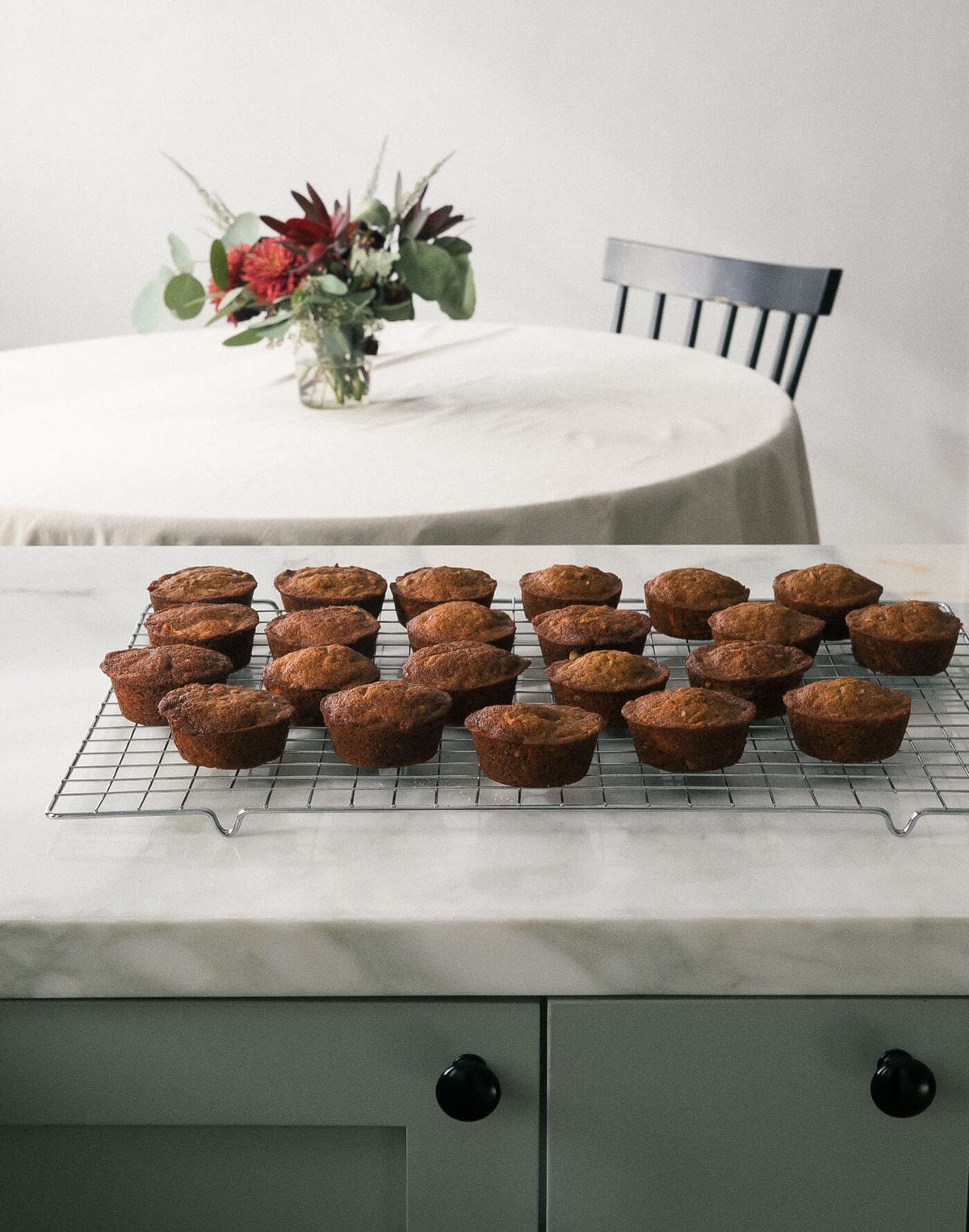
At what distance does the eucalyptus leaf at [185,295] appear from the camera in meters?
2.25

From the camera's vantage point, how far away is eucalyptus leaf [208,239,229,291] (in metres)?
2.18

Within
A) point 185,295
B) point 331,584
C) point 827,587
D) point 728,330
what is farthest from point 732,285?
point 331,584

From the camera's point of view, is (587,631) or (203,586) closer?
(587,631)

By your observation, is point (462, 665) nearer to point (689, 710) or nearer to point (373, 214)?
point (689, 710)

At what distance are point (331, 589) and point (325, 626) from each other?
11 centimetres

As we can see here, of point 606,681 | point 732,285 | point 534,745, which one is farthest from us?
point 732,285

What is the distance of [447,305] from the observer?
2291 mm

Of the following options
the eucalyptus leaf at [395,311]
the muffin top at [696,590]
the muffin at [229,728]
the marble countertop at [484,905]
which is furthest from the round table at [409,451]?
the marble countertop at [484,905]

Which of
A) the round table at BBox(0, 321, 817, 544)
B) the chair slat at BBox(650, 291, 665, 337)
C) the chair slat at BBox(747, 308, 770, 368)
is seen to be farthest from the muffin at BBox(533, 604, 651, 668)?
the chair slat at BBox(650, 291, 665, 337)

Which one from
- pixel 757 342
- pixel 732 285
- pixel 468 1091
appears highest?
pixel 468 1091

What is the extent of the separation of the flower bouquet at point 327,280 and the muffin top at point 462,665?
113 cm

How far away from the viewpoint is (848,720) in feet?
3.37

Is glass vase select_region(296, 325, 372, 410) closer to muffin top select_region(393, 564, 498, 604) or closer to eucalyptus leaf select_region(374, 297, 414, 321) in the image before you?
eucalyptus leaf select_region(374, 297, 414, 321)

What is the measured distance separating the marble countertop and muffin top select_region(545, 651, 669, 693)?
0.46 feet
